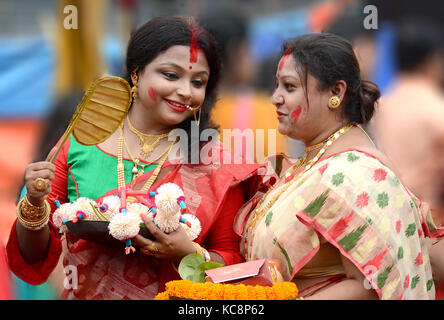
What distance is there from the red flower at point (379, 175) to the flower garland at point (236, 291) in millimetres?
547

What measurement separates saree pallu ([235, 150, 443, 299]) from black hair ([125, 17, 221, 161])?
726mm

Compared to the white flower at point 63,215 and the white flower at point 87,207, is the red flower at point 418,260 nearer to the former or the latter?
the white flower at point 87,207

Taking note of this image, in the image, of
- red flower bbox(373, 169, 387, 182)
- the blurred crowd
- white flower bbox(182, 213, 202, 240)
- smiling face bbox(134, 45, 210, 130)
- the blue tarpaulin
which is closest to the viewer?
red flower bbox(373, 169, 387, 182)

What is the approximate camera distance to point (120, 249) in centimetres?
333

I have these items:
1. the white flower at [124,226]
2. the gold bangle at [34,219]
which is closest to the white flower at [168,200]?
the white flower at [124,226]

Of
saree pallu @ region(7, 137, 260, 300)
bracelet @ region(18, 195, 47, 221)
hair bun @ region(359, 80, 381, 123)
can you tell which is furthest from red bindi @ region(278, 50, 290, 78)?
bracelet @ region(18, 195, 47, 221)

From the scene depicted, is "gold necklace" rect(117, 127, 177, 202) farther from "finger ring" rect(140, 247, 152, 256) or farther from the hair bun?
the hair bun

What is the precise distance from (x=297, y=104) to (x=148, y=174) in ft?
2.56

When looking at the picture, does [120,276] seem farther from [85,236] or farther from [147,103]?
[147,103]

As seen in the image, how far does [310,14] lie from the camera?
27.9 ft

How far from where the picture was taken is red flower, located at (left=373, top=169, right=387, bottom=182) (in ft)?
9.68

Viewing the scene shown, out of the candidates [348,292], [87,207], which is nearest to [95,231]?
[87,207]

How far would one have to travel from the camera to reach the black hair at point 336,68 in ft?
10.5

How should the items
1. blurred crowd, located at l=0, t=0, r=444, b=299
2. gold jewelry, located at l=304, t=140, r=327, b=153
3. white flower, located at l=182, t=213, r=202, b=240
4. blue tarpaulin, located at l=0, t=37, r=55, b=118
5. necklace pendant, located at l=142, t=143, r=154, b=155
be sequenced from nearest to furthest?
white flower, located at l=182, t=213, r=202, b=240
gold jewelry, located at l=304, t=140, r=327, b=153
necklace pendant, located at l=142, t=143, r=154, b=155
blurred crowd, located at l=0, t=0, r=444, b=299
blue tarpaulin, located at l=0, t=37, r=55, b=118
